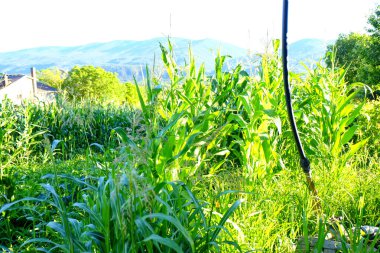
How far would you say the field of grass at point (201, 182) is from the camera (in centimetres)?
182

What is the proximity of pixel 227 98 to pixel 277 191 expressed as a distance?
1.20 m

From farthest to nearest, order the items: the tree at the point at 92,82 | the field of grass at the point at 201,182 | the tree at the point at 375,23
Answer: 1. the tree at the point at 92,82
2. the tree at the point at 375,23
3. the field of grass at the point at 201,182

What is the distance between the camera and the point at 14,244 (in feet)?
8.93

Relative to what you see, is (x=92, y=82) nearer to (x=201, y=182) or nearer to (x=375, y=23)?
(x=375, y=23)

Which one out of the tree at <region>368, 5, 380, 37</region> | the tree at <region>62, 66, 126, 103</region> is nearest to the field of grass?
the tree at <region>368, 5, 380, 37</region>

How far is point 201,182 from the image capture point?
3.12m

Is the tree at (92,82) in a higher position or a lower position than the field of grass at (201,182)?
lower

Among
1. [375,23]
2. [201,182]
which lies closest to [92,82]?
[375,23]

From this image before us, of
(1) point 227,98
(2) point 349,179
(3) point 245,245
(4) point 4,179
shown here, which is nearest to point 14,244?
(4) point 4,179

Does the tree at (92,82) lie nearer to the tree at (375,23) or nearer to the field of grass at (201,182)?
the tree at (375,23)

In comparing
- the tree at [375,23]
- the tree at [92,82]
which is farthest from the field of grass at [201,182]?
the tree at [92,82]

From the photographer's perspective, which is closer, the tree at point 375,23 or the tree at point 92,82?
the tree at point 375,23

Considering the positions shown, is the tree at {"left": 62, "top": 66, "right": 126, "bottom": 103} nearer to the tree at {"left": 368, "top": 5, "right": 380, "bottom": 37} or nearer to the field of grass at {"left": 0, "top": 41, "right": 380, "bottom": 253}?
the tree at {"left": 368, "top": 5, "right": 380, "bottom": 37}

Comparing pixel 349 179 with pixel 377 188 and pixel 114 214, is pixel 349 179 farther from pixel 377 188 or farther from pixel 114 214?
pixel 114 214
